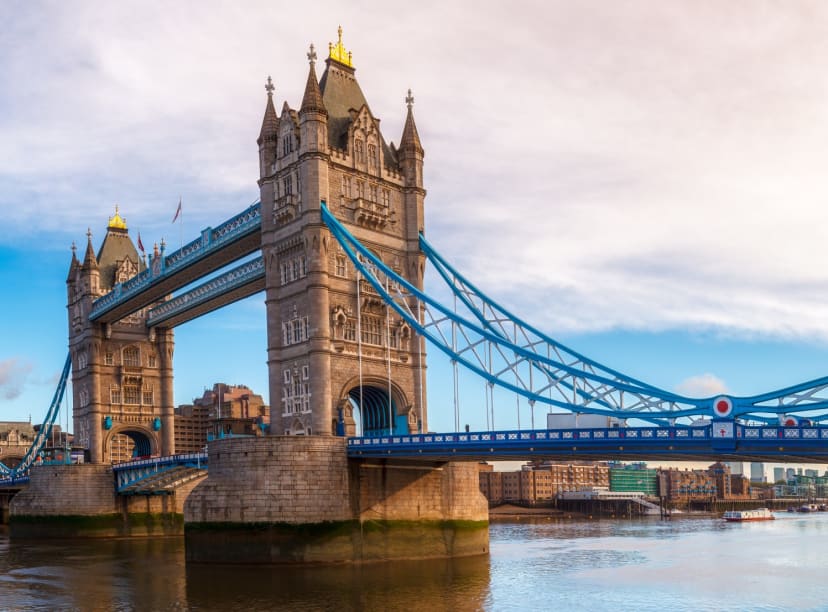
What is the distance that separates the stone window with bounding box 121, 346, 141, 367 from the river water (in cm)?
2539

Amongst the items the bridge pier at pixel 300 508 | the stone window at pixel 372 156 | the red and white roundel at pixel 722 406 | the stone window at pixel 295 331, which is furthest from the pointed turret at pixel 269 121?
the red and white roundel at pixel 722 406

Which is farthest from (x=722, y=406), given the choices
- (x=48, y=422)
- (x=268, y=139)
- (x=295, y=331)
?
(x=48, y=422)

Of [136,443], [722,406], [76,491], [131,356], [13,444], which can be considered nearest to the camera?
[722,406]

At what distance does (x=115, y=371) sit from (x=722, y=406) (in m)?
60.4

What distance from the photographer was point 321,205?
54875 millimetres

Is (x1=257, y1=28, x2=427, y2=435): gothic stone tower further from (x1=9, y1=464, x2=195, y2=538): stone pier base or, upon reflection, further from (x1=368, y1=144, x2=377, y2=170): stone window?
(x1=9, y1=464, x2=195, y2=538): stone pier base

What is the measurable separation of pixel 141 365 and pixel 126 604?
50.7 metres

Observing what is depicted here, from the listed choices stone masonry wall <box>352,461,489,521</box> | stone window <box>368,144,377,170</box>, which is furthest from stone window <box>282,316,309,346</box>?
stone window <box>368,144,377,170</box>

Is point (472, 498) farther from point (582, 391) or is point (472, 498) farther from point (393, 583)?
point (393, 583)

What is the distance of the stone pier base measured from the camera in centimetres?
7688

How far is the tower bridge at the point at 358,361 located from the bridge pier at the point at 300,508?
0.10 m

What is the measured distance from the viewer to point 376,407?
59.6 metres

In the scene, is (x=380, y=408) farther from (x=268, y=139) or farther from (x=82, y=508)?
(x=82, y=508)

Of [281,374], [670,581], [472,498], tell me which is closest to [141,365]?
[281,374]
